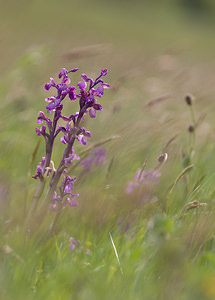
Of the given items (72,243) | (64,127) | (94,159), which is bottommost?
(72,243)

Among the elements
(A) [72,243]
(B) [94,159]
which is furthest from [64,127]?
(B) [94,159]

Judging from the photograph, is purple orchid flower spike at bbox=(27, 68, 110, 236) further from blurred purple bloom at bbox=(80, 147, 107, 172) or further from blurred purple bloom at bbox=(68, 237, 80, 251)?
blurred purple bloom at bbox=(80, 147, 107, 172)

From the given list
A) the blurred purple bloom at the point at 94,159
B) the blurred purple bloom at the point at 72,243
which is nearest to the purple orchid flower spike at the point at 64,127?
the blurred purple bloom at the point at 72,243

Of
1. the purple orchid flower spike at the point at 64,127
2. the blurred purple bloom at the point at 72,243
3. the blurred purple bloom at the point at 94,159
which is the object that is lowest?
the blurred purple bloom at the point at 72,243

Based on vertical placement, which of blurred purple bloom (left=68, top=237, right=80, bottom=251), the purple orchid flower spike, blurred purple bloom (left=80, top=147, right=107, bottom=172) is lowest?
blurred purple bloom (left=68, top=237, right=80, bottom=251)

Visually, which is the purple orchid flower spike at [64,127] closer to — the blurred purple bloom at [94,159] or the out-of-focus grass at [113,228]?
the out-of-focus grass at [113,228]

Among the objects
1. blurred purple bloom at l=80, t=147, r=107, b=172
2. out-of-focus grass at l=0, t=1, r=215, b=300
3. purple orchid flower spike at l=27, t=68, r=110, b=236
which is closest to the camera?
out-of-focus grass at l=0, t=1, r=215, b=300

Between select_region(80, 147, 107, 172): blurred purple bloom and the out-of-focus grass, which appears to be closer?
the out-of-focus grass

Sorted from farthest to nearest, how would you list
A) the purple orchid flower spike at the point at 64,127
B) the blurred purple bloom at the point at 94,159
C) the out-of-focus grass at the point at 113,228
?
the blurred purple bloom at the point at 94,159
the purple orchid flower spike at the point at 64,127
the out-of-focus grass at the point at 113,228

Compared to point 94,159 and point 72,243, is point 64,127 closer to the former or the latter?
point 72,243

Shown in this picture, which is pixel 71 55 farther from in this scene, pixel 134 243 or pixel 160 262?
pixel 160 262

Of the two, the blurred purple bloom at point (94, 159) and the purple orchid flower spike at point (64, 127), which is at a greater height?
the blurred purple bloom at point (94, 159)

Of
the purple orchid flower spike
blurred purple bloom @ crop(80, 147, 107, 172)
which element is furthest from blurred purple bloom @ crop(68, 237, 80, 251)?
blurred purple bloom @ crop(80, 147, 107, 172)

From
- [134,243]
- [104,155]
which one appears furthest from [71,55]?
[134,243]
